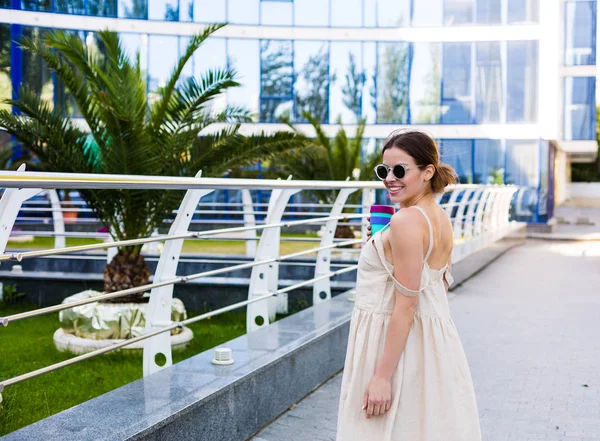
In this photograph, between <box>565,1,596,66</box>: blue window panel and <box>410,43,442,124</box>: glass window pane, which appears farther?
<box>565,1,596,66</box>: blue window panel

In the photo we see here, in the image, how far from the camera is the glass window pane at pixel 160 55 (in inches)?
1169

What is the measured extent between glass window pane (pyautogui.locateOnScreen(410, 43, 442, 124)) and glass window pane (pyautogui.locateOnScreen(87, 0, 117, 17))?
Result: 10.4 metres

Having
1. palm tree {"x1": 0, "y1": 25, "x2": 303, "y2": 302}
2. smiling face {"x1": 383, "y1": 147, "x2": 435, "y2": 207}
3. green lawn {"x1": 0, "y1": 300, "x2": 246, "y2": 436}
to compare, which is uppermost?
palm tree {"x1": 0, "y1": 25, "x2": 303, "y2": 302}

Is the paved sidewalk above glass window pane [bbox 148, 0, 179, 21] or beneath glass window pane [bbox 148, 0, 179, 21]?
beneath

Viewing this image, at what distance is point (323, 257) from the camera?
7891 millimetres

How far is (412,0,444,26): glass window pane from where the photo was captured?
29.5 metres

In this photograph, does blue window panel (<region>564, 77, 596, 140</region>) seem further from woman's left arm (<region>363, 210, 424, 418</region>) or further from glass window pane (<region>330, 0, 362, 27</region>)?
woman's left arm (<region>363, 210, 424, 418</region>)

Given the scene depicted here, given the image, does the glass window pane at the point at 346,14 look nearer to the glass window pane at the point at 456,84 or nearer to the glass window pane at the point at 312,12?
the glass window pane at the point at 312,12

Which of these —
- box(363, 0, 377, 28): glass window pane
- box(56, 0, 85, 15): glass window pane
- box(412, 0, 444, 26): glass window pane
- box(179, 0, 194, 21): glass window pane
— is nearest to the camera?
box(56, 0, 85, 15): glass window pane

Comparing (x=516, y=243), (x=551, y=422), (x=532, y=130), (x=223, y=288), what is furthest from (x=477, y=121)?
(x=551, y=422)

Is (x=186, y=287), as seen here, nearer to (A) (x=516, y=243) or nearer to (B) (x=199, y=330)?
(B) (x=199, y=330)

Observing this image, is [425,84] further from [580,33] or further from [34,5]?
[34,5]

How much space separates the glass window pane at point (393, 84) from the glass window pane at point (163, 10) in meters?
7.21

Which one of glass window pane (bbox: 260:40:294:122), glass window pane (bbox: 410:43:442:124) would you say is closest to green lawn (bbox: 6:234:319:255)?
glass window pane (bbox: 260:40:294:122)
